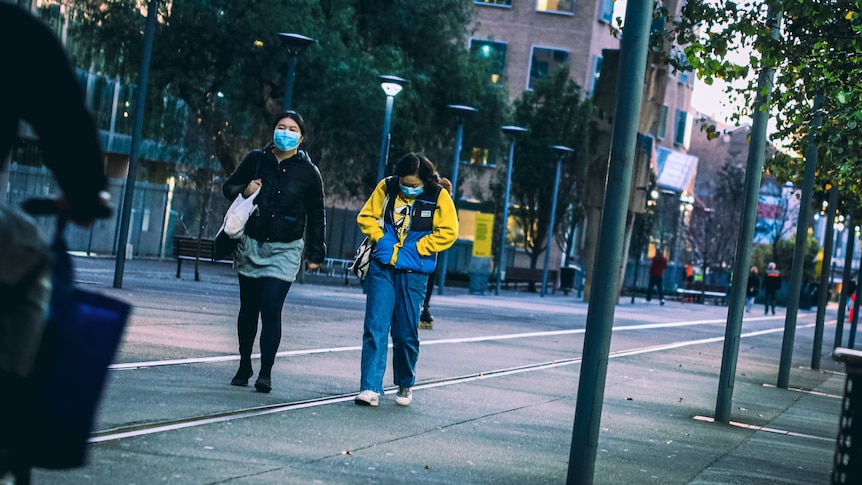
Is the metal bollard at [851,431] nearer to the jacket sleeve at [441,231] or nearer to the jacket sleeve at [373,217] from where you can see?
the jacket sleeve at [441,231]

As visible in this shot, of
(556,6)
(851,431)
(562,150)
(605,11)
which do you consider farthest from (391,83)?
(605,11)

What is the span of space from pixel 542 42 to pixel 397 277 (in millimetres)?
62594

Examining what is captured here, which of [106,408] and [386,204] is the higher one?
[386,204]

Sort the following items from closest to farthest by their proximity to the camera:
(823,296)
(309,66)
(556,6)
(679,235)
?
(823,296)
(309,66)
(556,6)
(679,235)

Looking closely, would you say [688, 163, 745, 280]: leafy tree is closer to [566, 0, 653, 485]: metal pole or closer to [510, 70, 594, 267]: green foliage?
[510, 70, 594, 267]: green foliage

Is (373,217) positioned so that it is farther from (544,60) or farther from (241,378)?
(544,60)

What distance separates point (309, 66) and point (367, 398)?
89.3ft

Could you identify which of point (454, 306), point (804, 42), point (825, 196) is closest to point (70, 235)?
point (454, 306)

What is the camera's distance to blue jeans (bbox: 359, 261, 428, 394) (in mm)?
10000

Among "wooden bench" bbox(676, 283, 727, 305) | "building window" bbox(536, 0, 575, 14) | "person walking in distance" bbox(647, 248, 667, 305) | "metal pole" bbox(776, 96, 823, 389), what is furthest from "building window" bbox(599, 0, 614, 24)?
"metal pole" bbox(776, 96, 823, 389)

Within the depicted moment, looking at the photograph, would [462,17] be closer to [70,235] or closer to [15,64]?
[70,235]

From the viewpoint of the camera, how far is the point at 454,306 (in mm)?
29906

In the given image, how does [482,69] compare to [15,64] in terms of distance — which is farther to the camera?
[482,69]

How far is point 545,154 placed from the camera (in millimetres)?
55531
